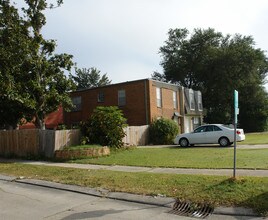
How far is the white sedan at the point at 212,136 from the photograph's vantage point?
2355 cm

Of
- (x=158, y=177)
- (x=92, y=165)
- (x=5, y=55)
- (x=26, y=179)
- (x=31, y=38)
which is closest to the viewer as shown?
(x=158, y=177)

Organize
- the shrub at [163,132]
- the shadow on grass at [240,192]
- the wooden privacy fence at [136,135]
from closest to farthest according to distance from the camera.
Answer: the shadow on grass at [240,192]
the wooden privacy fence at [136,135]
the shrub at [163,132]

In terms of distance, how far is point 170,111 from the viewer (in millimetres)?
34406

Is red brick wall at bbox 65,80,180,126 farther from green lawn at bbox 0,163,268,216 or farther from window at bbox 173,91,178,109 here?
green lawn at bbox 0,163,268,216

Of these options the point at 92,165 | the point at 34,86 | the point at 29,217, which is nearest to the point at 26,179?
the point at 92,165

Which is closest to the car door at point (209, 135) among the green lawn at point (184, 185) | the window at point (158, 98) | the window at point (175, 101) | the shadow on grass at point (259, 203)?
the window at point (158, 98)

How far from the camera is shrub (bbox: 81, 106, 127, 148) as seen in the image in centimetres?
2194

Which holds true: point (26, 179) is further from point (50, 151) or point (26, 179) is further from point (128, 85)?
point (128, 85)

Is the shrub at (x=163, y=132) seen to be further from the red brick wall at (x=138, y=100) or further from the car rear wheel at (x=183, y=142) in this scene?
the car rear wheel at (x=183, y=142)

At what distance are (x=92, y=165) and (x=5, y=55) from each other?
944cm

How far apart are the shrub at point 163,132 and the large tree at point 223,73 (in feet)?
73.7

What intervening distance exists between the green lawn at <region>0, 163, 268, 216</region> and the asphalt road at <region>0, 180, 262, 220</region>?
0.75m

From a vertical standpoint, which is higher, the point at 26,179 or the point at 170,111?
the point at 170,111

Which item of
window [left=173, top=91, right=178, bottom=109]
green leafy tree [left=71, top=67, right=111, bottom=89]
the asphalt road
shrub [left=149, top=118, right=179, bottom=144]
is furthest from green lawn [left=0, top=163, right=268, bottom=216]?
green leafy tree [left=71, top=67, right=111, bottom=89]
